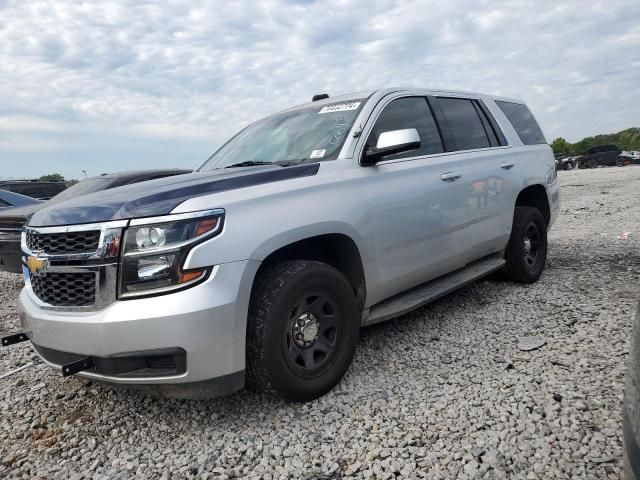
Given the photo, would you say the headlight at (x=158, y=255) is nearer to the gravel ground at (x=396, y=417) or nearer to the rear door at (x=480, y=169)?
the gravel ground at (x=396, y=417)

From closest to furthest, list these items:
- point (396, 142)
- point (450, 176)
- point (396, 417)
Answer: point (396, 417), point (396, 142), point (450, 176)

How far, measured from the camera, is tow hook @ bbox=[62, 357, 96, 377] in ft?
7.33

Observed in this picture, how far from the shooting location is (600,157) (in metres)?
35.5

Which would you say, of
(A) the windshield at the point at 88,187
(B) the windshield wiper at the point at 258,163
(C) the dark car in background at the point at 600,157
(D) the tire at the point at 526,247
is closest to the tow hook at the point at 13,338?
(B) the windshield wiper at the point at 258,163

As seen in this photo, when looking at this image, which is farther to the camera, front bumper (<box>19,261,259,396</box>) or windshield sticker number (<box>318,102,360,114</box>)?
windshield sticker number (<box>318,102,360,114</box>)

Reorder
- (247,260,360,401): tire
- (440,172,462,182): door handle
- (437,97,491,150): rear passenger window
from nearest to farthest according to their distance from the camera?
(247,260,360,401): tire < (440,172,462,182): door handle < (437,97,491,150): rear passenger window

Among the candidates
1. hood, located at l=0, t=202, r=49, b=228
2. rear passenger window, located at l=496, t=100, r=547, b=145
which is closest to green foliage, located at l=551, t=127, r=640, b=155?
rear passenger window, located at l=496, t=100, r=547, b=145

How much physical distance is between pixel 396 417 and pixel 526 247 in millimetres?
2846

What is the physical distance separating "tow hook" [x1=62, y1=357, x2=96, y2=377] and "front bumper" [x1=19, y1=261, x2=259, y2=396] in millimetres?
40

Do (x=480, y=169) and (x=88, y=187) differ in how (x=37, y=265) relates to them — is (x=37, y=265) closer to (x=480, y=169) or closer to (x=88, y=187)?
(x=480, y=169)

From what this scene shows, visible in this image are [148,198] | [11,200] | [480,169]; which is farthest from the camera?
[11,200]

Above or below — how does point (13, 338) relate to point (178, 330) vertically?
below

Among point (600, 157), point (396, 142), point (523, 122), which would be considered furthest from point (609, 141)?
point (396, 142)

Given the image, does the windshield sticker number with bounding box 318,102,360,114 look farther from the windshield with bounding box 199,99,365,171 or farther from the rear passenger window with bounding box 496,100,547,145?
the rear passenger window with bounding box 496,100,547,145
